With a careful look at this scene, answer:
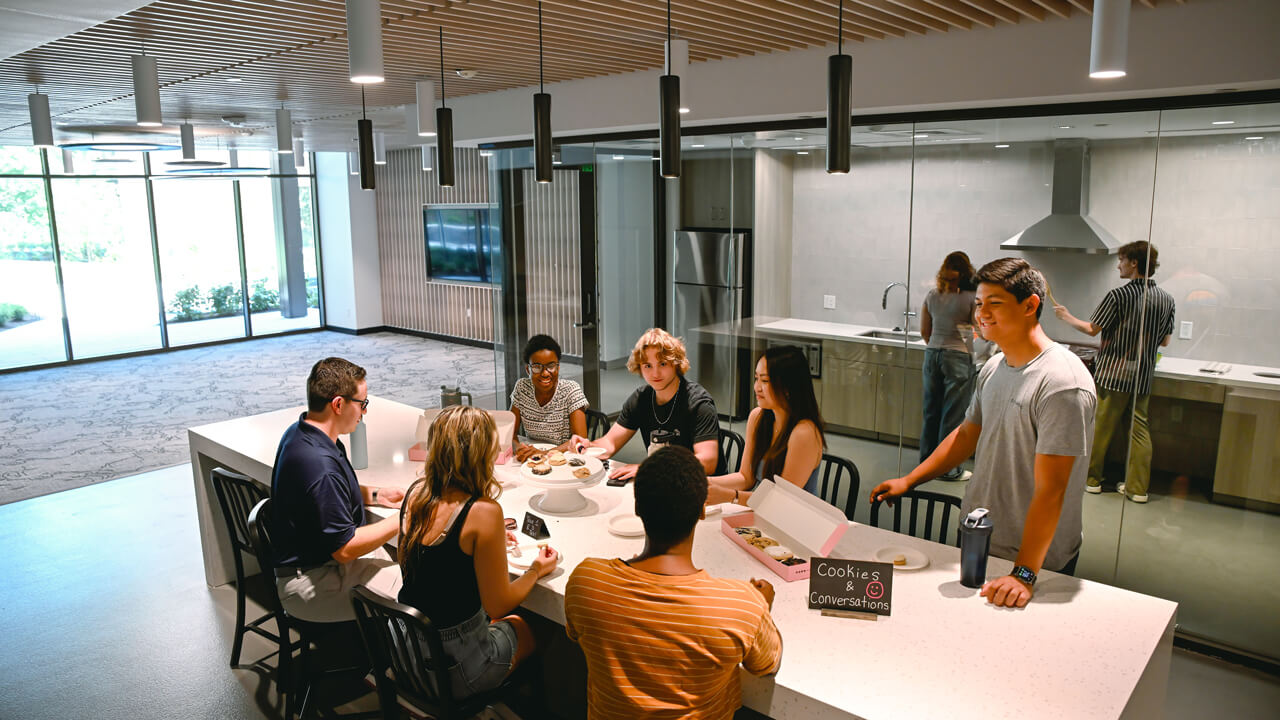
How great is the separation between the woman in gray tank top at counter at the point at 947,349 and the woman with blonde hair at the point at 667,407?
1.39 m

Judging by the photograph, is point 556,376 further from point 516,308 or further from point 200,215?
point 200,215

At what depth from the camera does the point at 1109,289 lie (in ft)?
12.6

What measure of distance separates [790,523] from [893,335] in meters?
2.35

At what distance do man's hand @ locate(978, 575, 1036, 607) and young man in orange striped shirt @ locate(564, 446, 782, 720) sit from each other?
0.73m

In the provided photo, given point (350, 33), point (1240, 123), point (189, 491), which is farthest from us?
point (189, 491)

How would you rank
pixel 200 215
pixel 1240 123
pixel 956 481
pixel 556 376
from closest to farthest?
pixel 1240 123 → pixel 556 376 → pixel 956 481 → pixel 200 215

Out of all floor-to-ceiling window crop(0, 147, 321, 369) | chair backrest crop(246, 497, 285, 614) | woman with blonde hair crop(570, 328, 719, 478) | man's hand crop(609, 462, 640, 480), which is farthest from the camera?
floor-to-ceiling window crop(0, 147, 321, 369)

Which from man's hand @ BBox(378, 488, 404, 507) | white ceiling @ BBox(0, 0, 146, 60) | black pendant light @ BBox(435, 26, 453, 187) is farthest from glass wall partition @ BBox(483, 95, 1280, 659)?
white ceiling @ BBox(0, 0, 146, 60)

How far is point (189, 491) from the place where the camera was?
19.8 ft

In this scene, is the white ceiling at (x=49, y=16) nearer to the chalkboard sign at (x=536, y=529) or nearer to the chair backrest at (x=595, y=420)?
the chalkboard sign at (x=536, y=529)

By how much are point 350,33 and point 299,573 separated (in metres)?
1.90

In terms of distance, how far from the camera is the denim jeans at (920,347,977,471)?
4.36 meters

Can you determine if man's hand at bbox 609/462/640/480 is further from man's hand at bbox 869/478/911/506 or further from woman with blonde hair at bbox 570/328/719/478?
man's hand at bbox 869/478/911/506

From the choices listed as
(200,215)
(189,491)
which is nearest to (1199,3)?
(189,491)
